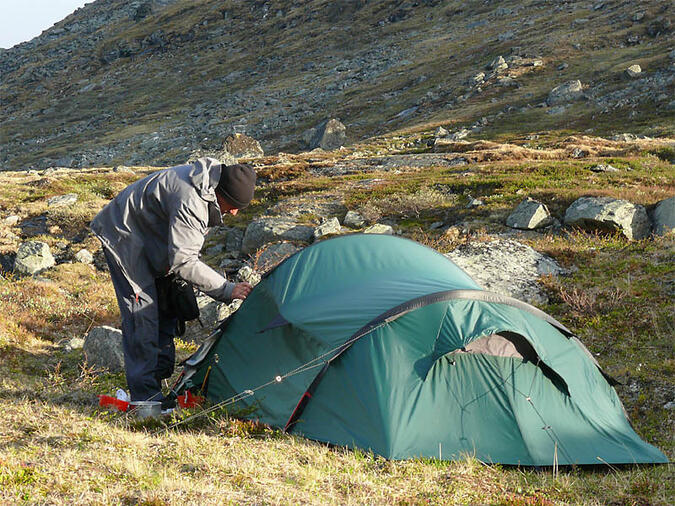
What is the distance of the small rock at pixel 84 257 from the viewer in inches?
622

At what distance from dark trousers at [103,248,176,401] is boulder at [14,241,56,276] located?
10.7 metres

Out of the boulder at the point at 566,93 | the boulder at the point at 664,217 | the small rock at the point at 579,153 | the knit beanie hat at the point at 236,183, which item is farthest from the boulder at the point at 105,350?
the boulder at the point at 566,93

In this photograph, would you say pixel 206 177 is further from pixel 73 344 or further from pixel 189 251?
pixel 73 344

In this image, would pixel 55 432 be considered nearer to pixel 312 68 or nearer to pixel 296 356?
pixel 296 356

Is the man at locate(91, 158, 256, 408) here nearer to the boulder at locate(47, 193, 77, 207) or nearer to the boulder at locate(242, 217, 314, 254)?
the boulder at locate(242, 217, 314, 254)

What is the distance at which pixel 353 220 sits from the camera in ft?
53.5

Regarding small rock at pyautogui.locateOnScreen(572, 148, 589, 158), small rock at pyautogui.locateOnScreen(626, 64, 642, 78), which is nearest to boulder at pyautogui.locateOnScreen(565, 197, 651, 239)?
small rock at pyautogui.locateOnScreen(572, 148, 589, 158)

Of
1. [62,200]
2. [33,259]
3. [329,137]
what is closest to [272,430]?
[33,259]

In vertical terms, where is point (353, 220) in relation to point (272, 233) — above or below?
below

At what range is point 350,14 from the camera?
300 feet

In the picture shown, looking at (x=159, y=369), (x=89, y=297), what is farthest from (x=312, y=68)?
(x=159, y=369)

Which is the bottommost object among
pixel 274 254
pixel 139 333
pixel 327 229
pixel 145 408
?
pixel 327 229

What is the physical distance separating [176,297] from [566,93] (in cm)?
4406

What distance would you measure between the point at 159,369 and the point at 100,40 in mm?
127521
